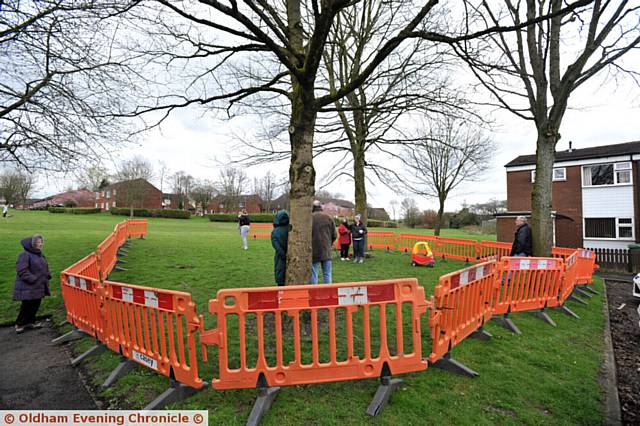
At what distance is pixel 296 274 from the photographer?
462 cm

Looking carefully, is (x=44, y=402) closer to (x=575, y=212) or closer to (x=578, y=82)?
(x=578, y=82)

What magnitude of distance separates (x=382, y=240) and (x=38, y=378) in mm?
16015

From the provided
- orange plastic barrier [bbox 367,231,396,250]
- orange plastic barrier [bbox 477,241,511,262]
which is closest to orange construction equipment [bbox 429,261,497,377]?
orange plastic barrier [bbox 477,241,511,262]

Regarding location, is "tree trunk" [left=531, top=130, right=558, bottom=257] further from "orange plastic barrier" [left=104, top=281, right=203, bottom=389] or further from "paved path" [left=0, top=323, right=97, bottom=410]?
"paved path" [left=0, top=323, right=97, bottom=410]

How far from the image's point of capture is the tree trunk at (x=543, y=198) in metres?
8.11

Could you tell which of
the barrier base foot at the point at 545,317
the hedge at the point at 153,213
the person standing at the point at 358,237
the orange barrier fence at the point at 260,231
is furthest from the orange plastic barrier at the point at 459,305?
the hedge at the point at 153,213

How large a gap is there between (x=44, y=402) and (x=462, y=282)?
4619 mm

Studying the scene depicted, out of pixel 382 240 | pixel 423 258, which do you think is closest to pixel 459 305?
pixel 423 258

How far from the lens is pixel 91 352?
4.09 meters

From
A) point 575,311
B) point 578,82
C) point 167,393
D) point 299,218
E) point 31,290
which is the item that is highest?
point 578,82

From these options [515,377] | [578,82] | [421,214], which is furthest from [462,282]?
[421,214]

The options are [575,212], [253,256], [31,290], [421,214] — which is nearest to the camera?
[31,290]

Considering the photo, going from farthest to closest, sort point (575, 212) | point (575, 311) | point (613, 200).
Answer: point (575, 212) → point (613, 200) → point (575, 311)

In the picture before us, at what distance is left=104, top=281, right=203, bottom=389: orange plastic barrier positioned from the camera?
297cm
